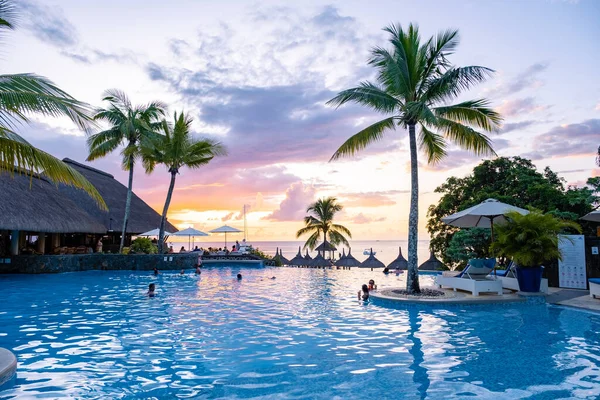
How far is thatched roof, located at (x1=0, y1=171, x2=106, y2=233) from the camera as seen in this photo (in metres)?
19.1

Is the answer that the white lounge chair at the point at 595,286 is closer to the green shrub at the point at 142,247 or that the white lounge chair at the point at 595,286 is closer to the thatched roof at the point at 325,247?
the thatched roof at the point at 325,247

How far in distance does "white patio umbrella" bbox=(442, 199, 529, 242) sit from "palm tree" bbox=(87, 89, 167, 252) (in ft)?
62.7

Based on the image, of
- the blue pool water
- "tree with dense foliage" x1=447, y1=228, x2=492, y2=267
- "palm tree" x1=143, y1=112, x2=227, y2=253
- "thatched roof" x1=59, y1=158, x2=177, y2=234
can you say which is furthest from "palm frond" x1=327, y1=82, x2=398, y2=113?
"thatched roof" x1=59, y1=158, x2=177, y2=234

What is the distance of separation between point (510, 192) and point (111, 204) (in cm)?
2725

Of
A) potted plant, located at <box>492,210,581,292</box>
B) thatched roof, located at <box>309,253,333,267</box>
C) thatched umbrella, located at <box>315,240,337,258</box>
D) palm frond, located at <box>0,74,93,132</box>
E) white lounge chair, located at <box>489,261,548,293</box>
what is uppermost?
palm frond, located at <box>0,74,93,132</box>

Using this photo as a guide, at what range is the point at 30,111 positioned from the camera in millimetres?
6867

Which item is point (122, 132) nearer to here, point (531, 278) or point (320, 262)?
point (320, 262)

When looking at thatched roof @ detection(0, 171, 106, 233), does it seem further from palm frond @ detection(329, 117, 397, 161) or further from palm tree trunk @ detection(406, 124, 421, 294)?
palm tree trunk @ detection(406, 124, 421, 294)

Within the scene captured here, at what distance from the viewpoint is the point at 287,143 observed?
2348 centimetres

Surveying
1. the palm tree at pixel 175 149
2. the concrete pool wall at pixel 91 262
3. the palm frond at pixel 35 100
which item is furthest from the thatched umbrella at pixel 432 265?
the palm frond at pixel 35 100

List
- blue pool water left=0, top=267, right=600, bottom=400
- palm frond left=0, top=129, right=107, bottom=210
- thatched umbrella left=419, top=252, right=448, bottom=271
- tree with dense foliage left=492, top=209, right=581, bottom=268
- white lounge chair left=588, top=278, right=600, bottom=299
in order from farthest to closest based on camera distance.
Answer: thatched umbrella left=419, top=252, right=448, bottom=271
tree with dense foliage left=492, top=209, right=581, bottom=268
white lounge chair left=588, top=278, right=600, bottom=299
palm frond left=0, top=129, right=107, bottom=210
blue pool water left=0, top=267, right=600, bottom=400

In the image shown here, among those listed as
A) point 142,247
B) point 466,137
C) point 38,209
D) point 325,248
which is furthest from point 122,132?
point 466,137

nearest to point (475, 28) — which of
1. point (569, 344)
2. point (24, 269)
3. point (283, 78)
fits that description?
point (283, 78)

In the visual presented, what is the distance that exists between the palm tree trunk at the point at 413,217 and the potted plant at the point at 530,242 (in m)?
2.57
